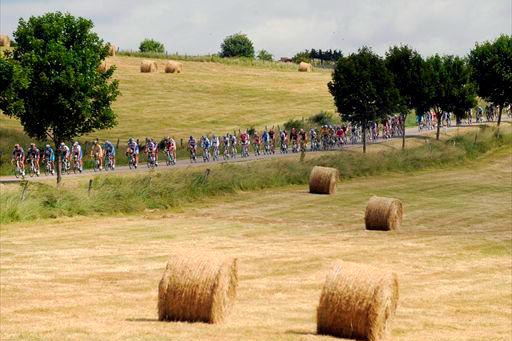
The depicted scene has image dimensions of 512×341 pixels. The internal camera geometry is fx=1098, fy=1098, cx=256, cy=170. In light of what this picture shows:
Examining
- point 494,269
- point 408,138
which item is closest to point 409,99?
point 408,138

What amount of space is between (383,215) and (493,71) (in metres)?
64.4

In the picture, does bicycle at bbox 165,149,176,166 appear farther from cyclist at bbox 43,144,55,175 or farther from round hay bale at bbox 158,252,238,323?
round hay bale at bbox 158,252,238,323

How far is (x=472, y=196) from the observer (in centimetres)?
5262

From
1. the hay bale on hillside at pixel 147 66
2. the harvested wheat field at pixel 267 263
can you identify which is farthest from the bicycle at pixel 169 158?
the hay bale on hillside at pixel 147 66

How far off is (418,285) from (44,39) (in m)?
37.3

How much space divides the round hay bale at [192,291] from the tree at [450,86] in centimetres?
7036

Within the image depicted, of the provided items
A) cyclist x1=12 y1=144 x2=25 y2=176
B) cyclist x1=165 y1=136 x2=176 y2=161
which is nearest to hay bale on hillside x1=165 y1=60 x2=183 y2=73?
cyclist x1=165 y1=136 x2=176 y2=161

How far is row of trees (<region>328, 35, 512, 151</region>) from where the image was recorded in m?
79.6

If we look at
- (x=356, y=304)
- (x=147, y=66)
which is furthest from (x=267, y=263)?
(x=147, y=66)

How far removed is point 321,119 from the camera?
9538 centimetres

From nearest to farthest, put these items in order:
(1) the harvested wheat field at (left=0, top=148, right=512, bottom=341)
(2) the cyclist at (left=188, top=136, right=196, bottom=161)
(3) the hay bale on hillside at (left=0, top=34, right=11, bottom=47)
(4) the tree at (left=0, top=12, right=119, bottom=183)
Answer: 1. (1) the harvested wheat field at (left=0, top=148, right=512, bottom=341)
2. (4) the tree at (left=0, top=12, right=119, bottom=183)
3. (2) the cyclist at (left=188, top=136, right=196, bottom=161)
4. (3) the hay bale on hillside at (left=0, top=34, right=11, bottom=47)

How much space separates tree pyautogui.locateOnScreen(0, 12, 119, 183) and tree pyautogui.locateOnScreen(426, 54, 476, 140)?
37.0 m

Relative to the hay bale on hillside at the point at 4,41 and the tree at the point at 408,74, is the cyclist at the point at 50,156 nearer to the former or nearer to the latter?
the tree at the point at 408,74

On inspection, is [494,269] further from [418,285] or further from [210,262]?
[210,262]
